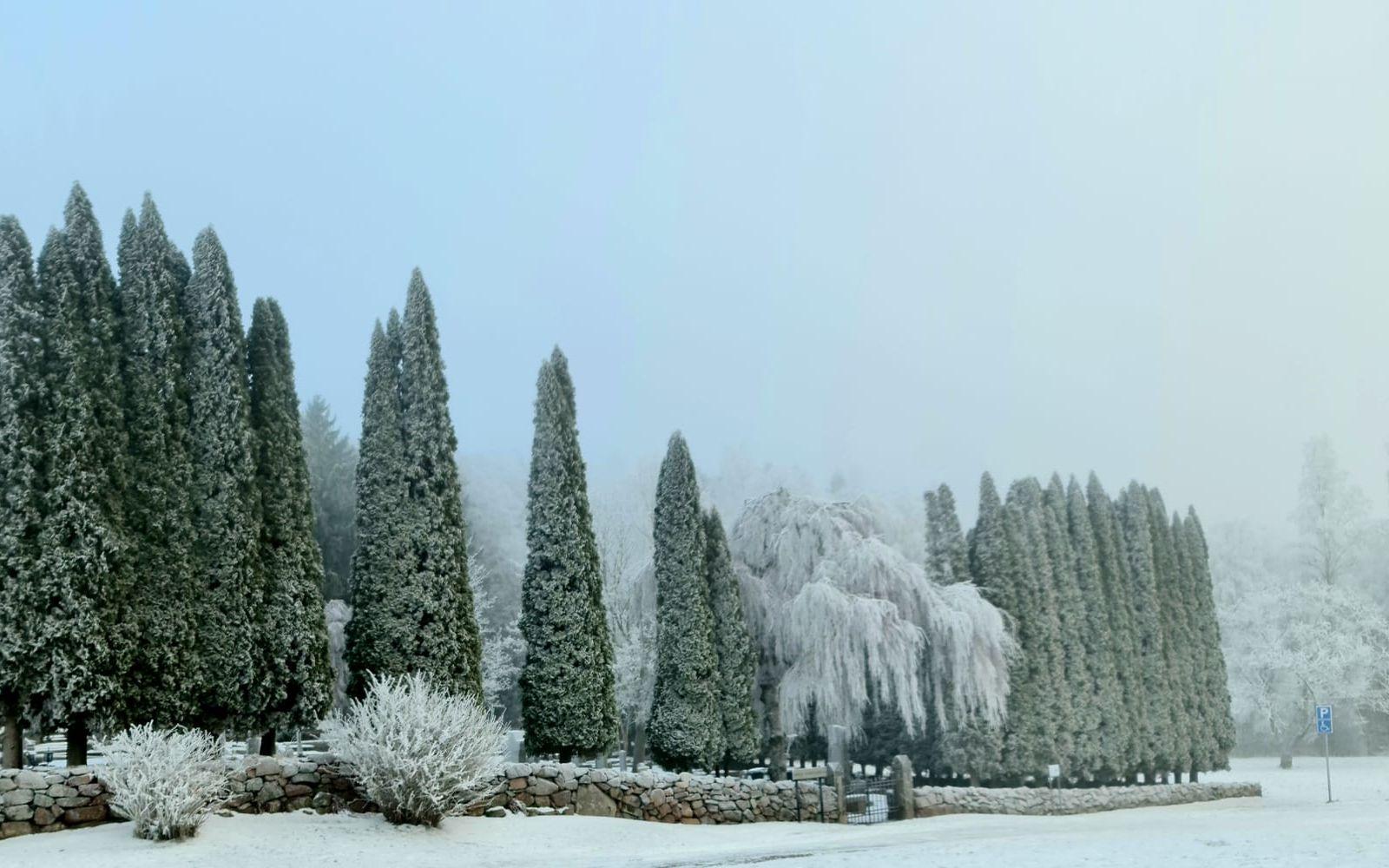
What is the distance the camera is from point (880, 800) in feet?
68.0

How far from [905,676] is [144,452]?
14259mm

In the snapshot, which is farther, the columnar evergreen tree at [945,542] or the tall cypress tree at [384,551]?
the columnar evergreen tree at [945,542]

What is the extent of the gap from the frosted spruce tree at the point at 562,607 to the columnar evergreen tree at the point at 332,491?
47.6 feet

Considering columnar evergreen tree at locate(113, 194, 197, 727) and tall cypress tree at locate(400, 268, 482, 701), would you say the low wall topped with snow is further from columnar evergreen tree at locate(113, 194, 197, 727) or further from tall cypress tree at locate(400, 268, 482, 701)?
columnar evergreen tree at locate(113, 194, 197, 727)

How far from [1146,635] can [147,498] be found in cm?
2741

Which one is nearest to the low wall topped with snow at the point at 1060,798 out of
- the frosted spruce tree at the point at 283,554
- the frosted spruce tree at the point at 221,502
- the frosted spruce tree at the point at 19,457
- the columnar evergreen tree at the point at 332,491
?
the frosted spruce tree at the point at 283,554

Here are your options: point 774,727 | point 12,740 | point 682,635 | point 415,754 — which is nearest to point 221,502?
point 12,740

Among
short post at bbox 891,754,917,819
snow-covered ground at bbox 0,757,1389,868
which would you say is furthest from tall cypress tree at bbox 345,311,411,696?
short post at bbox 891,754,917,819

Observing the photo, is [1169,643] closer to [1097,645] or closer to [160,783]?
[1097,645]

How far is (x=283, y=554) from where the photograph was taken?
16297mm

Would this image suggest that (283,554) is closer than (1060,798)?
Yes

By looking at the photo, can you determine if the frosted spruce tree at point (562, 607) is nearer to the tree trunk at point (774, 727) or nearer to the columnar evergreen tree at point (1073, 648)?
the tree trunk at point (774, 727)

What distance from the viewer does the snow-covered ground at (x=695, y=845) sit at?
11812mm

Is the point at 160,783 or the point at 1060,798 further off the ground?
the point at 160,783
